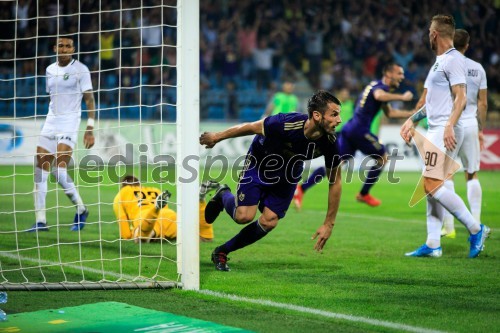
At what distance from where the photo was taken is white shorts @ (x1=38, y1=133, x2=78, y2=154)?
32.8 ft

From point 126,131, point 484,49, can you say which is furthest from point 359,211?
point 484,49

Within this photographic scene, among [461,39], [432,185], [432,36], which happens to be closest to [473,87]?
[461,39]

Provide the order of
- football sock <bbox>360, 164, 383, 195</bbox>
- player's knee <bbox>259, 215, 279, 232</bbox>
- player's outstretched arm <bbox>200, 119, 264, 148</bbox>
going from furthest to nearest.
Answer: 1. football sock <bbox>360, 164, 383, 195</bbox>
2. player's knee <bbox>259, 215, 279, 232</bbox>
3. player's outstretched arm <bbox>200, 119, 264, 148</bbox>

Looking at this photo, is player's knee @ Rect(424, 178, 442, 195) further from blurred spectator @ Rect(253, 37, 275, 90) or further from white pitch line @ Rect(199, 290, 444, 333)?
blurred spectator @ Rect(253, 37, 275, 90)

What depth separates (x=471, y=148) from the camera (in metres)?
9.10

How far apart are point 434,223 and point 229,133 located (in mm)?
2975

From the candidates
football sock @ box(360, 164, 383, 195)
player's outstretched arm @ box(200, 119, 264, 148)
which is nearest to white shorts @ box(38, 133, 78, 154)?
player's outstretched arm @ box(200, 119, 264, 148)

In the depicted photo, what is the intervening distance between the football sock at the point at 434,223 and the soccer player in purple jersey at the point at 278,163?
193cm

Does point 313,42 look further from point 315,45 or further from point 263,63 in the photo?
point 263,63

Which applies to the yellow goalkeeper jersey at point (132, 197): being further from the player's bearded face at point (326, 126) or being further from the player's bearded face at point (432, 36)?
the player's bearded face at point (432, 36)

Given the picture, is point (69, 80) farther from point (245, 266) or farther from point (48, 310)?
point (48, 310)

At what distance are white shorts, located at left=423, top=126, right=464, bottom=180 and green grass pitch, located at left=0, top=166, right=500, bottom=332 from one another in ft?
2.80

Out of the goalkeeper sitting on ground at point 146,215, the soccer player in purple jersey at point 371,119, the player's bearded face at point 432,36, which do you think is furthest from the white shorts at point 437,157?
the soccer player in purple jersey at point 371,119

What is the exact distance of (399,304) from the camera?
5844 mm
